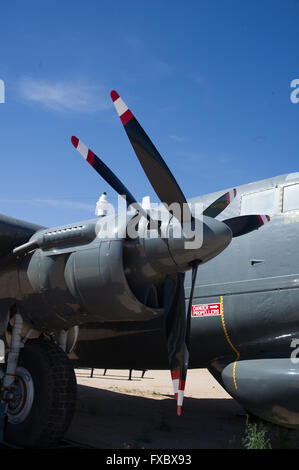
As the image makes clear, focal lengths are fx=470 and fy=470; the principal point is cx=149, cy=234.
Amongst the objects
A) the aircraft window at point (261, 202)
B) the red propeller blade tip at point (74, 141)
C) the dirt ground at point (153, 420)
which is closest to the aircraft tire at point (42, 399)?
the dirt ground at point (153, 420)

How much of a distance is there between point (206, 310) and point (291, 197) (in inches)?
88.3

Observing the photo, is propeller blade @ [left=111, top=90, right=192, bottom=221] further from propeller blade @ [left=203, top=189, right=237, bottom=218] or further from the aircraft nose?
propeller blade @ [left=203, top=189, right=237, bottom=218]

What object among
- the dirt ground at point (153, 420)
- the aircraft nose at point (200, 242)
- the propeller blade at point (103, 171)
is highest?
the propeller blade at point (103, 171)

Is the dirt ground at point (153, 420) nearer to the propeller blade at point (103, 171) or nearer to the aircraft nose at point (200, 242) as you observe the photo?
the aircraft nose at point (200, 242)

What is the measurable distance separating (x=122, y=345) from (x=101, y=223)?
2754mm

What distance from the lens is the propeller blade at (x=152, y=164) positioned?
5836 mm

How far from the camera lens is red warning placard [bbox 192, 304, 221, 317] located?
7484 millimetres

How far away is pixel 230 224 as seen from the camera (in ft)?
23.1

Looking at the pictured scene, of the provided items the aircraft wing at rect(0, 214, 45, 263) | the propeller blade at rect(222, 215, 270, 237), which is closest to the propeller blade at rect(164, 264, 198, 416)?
the propeller blade at rect(222, 215, 270, 237)

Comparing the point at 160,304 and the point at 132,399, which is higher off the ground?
the point at 160,304

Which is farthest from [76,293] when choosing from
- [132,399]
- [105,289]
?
[132,399]

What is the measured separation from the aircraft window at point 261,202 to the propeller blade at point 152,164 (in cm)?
182
